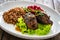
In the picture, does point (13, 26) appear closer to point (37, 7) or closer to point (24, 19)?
point (24, 19)

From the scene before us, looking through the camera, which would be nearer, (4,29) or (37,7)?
(4,29)

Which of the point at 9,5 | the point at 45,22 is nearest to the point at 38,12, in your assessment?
the point at 45,22

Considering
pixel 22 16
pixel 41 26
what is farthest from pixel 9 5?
pixel 41 26

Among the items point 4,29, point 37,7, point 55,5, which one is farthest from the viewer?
point 55,5

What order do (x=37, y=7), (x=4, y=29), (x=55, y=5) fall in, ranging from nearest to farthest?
(x=4, y=29) → (x=37, y=7) → (x=55, y=5)

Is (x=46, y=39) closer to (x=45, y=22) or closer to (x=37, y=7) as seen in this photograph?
(x=45, y=22)

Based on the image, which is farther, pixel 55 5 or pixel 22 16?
pixel 55 5
